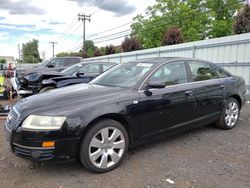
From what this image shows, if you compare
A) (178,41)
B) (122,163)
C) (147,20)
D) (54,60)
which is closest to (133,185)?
(122,163)

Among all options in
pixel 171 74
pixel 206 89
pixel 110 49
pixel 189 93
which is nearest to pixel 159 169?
pixel 189 93

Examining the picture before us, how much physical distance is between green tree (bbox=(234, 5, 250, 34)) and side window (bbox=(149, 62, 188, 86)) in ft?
22.7

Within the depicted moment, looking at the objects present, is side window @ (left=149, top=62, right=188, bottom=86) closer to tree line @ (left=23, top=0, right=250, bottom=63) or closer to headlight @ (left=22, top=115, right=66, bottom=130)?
headlight @ (left=22, top=115, right=66, bottom=130)

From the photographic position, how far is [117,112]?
11.8ft

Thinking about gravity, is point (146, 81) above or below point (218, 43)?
below

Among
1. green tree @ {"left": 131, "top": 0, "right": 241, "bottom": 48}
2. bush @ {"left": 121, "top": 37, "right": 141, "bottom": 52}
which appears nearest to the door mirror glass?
bush @ {"left": 121, "top": 37, "right": 141, "bottom": 52}

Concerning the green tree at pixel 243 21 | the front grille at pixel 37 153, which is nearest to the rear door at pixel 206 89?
the front grille at pixel 37 153

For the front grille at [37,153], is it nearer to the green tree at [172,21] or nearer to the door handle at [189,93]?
the door handle at [189,93]

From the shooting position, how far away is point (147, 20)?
4341 cm

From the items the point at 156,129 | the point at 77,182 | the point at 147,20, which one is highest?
the point at 147,20

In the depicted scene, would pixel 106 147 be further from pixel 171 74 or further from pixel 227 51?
pixel 227 51

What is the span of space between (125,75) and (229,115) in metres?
2.49

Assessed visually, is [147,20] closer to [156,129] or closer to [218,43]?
[218,43]

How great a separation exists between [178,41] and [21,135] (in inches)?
578
